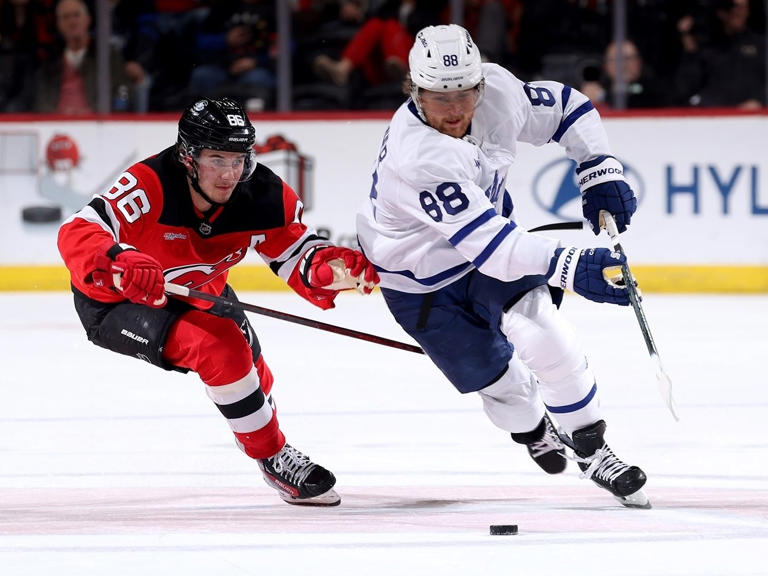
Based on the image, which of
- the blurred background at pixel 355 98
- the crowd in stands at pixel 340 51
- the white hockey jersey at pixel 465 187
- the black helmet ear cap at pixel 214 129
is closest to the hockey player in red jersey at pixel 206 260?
the black helmet ear cap at pixel 214 129

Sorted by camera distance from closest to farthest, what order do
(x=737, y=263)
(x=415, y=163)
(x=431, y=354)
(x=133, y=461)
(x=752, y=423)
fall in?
(x=415, y=163) < (x=431, y=354) < (x=133, y=461) < (x=752, y=423) < (x=737, y=263)

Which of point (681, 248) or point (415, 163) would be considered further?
point (681, 248)

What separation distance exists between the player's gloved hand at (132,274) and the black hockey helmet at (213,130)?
28cm

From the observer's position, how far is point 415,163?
11.3ft

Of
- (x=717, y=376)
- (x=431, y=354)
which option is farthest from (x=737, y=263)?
(x=431, y=354)

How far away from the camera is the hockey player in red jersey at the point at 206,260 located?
3.57 metres

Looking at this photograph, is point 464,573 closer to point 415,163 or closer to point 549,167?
point 415,163

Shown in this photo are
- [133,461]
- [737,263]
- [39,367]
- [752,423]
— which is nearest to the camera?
[133,461]

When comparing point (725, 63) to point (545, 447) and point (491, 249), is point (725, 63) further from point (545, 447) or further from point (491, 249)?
point (491, 249)

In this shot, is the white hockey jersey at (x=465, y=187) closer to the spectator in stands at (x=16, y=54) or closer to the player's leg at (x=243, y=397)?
the player's leg at (x=243, y=397)

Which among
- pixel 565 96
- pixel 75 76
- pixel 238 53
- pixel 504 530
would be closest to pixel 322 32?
pixel 238 53

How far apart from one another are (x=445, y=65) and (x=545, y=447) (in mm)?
1016

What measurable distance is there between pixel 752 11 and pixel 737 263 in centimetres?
136

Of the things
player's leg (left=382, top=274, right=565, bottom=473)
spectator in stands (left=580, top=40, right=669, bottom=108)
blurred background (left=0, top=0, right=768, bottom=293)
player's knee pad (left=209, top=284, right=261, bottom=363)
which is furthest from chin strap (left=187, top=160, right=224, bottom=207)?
spectator in stands (left=580, top=40, right=669, bottom=108)
